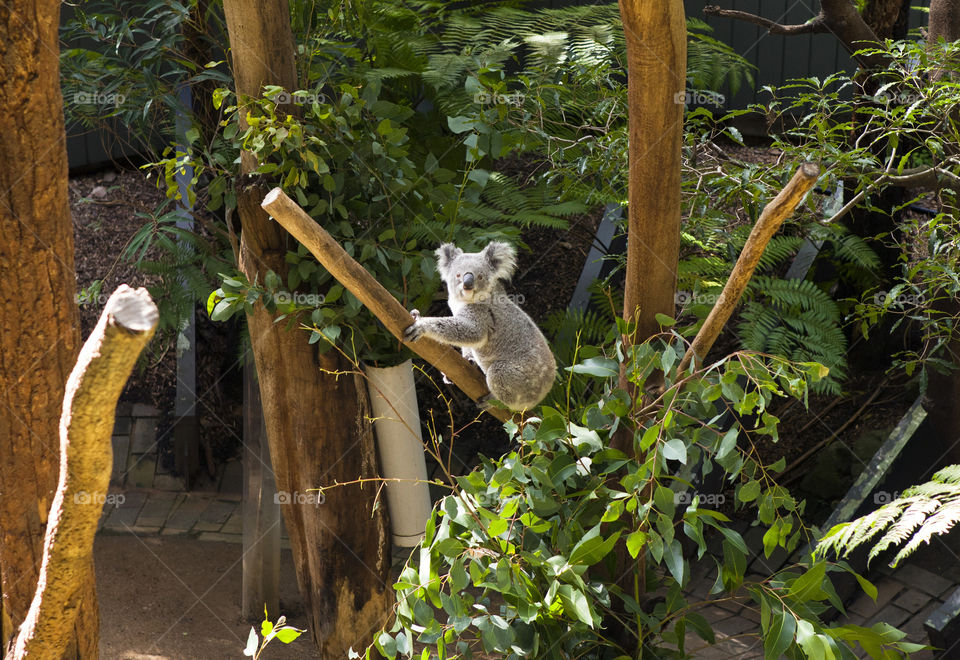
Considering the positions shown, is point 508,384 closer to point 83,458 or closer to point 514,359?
point 514,359

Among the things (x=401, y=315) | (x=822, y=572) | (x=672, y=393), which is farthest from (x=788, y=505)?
(x=401, y=315)

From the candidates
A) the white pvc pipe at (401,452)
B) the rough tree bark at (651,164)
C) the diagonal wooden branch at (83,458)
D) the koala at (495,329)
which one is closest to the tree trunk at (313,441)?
the white pvc pipe at (401,452)

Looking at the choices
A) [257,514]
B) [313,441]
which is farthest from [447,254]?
[257,514]

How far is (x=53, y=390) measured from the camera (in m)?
2.23

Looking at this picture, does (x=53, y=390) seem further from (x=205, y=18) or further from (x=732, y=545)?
(x=205, y=18)

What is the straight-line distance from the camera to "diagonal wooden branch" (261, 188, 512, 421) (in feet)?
7.33

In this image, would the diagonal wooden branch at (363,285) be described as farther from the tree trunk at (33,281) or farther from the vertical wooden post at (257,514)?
the vertical wooden post at (257,514)

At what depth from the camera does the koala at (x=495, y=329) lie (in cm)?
293

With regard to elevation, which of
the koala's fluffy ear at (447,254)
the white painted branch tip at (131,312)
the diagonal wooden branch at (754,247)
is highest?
the white painted branch tip at (131,312)

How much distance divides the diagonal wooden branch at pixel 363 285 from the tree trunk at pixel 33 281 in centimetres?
55

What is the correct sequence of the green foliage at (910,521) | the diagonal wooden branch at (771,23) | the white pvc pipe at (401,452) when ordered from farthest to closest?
the diagonal wooden branch at (771,23)
the white pvc pipe at (401,452)
the green foliage at (910,521)

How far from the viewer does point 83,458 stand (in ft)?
4.47

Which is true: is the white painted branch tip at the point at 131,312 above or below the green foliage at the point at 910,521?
above

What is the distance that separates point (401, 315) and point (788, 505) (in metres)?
1.21
